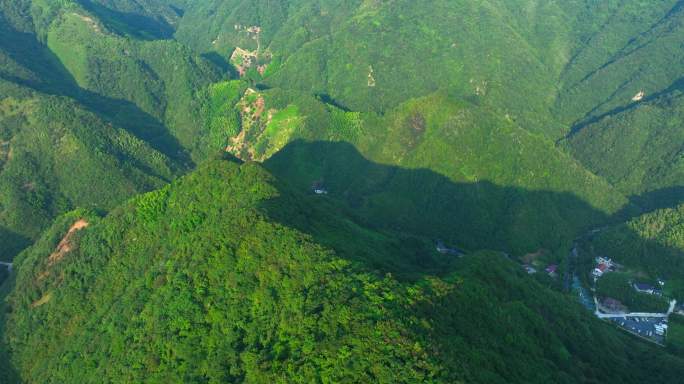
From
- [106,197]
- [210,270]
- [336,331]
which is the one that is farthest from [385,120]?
[336,331]

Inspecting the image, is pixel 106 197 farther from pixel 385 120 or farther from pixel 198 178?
pixel 385 120

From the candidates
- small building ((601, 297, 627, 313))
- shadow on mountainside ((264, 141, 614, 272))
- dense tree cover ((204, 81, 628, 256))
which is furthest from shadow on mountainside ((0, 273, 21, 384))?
small building ((601, 297, 627, 313))

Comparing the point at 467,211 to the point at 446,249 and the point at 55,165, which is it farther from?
the point at 55,165

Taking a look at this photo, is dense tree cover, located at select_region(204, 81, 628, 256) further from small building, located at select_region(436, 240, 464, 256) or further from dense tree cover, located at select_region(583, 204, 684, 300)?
dense tree cover, located at select_region(583, 204, 684, 300)

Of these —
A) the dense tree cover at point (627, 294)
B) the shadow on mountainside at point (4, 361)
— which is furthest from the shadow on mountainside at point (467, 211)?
the shadow on mountainside at point (4, 361)

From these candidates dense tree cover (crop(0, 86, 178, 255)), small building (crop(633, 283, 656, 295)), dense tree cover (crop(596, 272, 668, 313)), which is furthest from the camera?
dense tree cover (crop(0, 86, 178, 255))

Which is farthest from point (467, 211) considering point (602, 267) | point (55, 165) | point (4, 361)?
point (55, 165)
